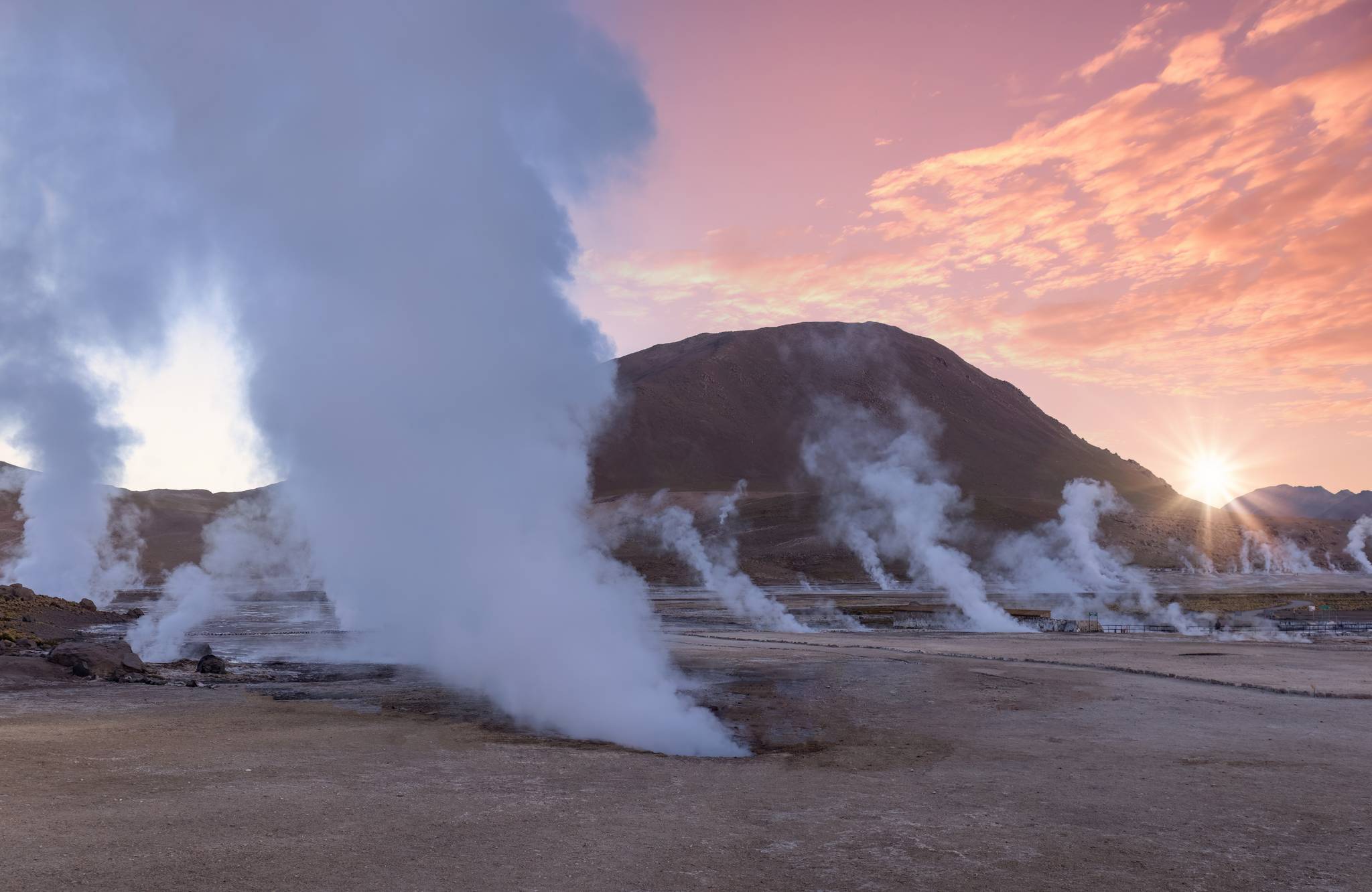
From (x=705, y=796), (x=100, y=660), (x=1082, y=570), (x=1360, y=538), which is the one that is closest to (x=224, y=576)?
(x=1082, y=570)

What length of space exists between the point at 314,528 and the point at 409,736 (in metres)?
23.3

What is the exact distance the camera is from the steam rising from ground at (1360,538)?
472ft

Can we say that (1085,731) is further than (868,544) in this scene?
No

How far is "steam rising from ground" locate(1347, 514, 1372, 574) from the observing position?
144m

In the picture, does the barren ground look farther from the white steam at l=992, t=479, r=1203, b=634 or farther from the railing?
the white steam at l=992, t=479, r=1203, b=634

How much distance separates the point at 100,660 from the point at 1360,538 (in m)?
171

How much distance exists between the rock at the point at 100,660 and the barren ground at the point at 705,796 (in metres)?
3.57

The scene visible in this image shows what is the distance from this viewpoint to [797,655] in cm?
3856

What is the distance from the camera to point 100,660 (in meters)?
29.5

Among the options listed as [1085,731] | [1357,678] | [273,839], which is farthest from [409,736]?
[1357,678]

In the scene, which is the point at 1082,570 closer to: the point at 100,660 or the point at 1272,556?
the point at 1272,556

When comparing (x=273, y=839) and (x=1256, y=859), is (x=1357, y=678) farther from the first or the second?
(x=273, y=839)

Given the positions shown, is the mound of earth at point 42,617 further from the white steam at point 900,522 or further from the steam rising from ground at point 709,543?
the white steam at point 900,522

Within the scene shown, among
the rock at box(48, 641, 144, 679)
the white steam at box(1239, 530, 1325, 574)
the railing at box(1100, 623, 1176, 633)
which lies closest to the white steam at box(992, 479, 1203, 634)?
the railing at box(1100, 623, 1176, 633)
